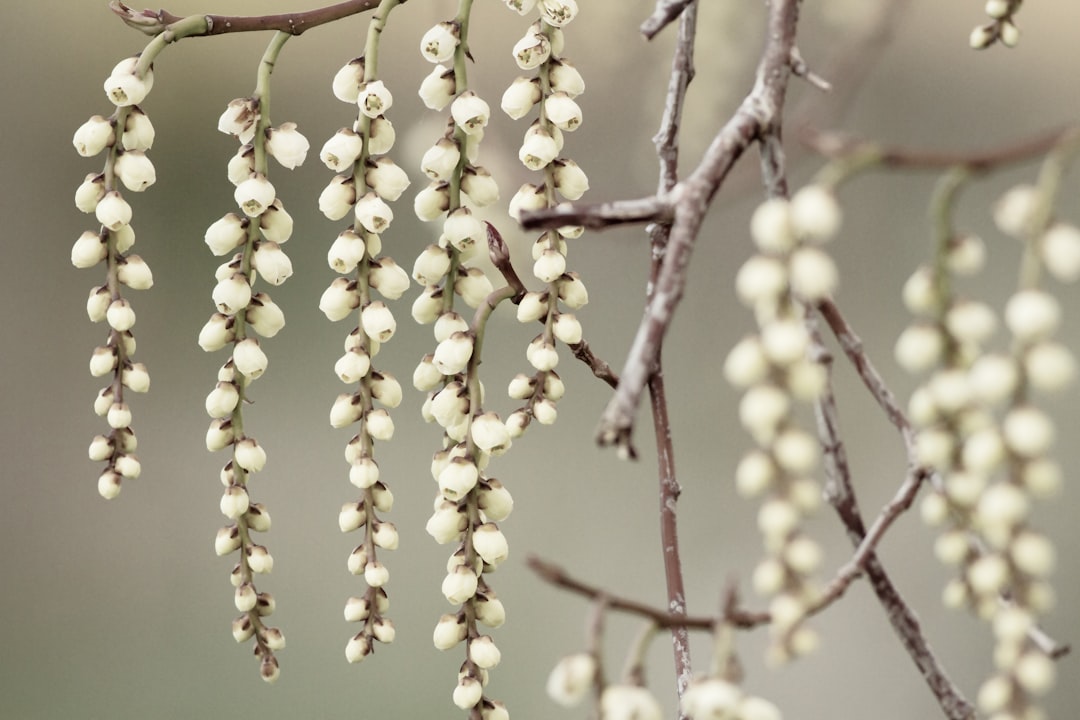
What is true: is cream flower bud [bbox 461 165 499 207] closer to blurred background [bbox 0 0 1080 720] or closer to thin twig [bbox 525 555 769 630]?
thin twig [bbox 525 555 769 630]

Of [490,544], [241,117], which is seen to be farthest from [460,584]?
[241,117]

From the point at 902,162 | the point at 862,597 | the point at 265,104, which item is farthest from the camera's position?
the point at 862,597

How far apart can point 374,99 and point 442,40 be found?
0.08 ft

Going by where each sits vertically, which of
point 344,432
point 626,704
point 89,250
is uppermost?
point 344,432

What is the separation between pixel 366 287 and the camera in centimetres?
26

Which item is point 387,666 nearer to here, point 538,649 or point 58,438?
point 538,649

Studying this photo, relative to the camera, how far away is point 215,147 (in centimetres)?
109

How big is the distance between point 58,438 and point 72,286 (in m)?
0.15

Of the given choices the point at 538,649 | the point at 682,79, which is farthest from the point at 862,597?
the point at 682,79

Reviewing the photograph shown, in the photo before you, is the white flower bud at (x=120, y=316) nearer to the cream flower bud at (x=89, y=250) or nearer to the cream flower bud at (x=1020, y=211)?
the cream flower bud at (x=89, y=250)

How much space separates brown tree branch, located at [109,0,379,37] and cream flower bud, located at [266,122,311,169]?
2 cm

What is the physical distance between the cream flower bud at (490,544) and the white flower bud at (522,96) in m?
0.09

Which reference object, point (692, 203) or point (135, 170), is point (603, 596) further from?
point (135, 170)

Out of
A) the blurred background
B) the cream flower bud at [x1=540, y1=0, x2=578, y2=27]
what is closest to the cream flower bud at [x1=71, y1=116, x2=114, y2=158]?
the cream flower bud at [x1=540, y1=0, x2=578, y2=27]
